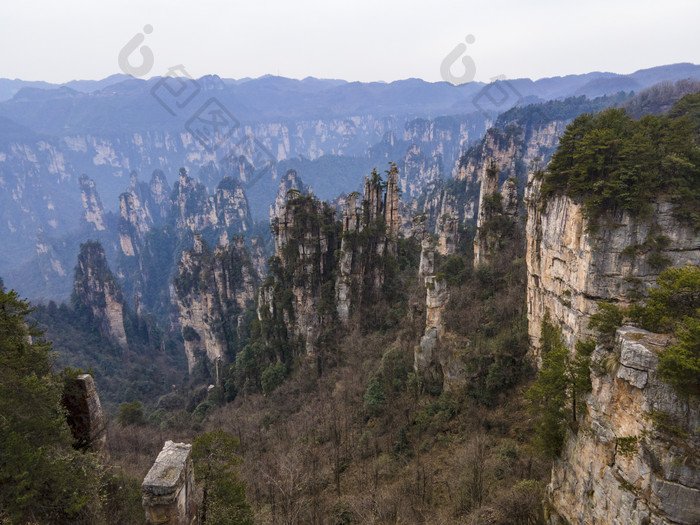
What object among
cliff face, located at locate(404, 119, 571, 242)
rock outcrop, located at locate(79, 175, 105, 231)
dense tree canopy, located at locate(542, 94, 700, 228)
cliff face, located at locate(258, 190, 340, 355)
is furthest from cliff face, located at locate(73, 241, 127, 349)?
rock outcrop, located at locate(79, 175, 105, 231)

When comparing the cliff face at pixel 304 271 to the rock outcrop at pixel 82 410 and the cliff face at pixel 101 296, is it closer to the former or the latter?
the rock outcrop at pixel 82 410

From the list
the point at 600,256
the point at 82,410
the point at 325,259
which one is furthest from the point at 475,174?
the point at 82,410

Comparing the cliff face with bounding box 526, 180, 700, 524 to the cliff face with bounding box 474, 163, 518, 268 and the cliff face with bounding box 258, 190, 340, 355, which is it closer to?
the cliff face with bounding box 474, 163, 518, 268

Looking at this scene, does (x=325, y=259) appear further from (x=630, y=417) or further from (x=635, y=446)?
(x=635, y=446)

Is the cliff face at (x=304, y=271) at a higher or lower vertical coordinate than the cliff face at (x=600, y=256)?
lower


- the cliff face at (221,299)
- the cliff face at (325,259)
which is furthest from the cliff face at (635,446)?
the cliff face at (221,299)
